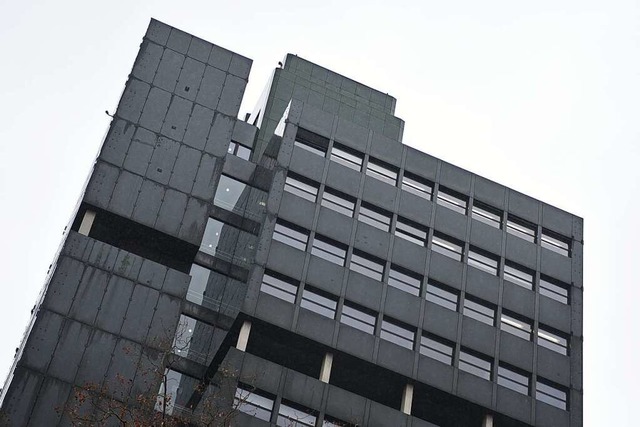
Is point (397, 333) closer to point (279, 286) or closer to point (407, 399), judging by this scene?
point (407, 399)

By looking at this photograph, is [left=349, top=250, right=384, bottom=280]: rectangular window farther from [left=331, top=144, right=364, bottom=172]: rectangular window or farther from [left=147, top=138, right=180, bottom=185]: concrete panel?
[left=147, top=138, right=180, bottom=185]: concrete panel

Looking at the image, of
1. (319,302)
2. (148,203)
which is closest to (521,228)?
(319,302)

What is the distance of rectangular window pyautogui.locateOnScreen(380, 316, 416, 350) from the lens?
54.3 metres

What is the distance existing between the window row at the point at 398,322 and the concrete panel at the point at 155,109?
13.8m

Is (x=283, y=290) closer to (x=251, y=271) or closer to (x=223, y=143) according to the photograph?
(x=251, y=271)

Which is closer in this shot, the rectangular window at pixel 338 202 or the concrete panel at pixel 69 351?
the concrete panel at pixel 69 351

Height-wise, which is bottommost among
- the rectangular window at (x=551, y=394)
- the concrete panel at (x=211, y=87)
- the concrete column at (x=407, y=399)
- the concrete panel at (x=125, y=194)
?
the concrete column at (x=407, y=399)

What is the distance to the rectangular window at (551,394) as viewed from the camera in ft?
183

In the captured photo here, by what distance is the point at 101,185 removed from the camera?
56.7 m

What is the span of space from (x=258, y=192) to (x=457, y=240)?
13.7 meters

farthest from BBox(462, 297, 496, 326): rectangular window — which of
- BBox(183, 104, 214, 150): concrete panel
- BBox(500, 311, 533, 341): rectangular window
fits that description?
BBox(183, 104, 214, 150): concrete panel

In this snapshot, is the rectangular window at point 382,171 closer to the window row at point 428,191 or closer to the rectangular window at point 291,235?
the window row at point 428,191

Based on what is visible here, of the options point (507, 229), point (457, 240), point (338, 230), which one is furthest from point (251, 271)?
point (507, 229)

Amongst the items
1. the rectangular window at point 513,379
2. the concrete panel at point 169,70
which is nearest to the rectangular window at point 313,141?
the concrete panel at point 169,70
